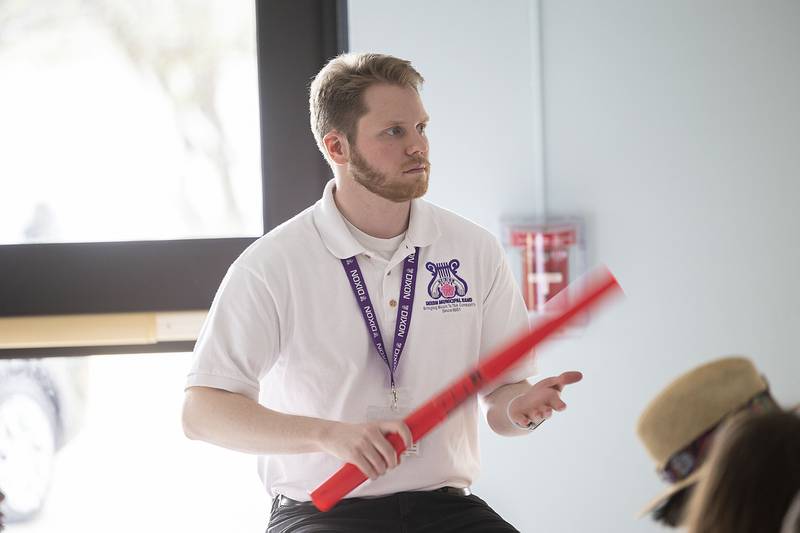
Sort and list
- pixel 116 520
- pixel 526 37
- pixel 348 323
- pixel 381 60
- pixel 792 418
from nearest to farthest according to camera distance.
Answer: pixel 792 418 → pixel 348 323 → pixel 381 60 → pixel 526 37 → pixel 116 520

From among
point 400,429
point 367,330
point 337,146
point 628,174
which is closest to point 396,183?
point 337,146

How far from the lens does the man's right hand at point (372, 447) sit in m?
1.58

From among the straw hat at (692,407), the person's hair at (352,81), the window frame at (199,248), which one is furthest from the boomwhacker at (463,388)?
the window frame at (199,248)

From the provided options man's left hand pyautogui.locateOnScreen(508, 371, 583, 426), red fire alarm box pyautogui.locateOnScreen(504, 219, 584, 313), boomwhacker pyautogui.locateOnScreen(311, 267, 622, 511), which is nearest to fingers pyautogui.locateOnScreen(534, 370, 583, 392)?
man's left hand pyautogui.locateOnScreen(508, 371, 583, 426)

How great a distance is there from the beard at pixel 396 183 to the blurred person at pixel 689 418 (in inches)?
42.2

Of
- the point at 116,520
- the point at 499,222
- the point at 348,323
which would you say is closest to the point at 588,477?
the point at 499,222

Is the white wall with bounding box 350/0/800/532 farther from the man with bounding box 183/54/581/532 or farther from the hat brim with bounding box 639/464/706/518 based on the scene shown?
the hat brim with bounding box 639/464/706/518

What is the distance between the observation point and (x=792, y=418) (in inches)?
33.0

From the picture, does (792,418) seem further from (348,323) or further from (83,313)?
(83,313)

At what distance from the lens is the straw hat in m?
0.97

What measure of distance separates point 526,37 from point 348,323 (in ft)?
3.70

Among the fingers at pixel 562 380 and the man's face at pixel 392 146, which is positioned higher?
the man's face at pixel 392 146

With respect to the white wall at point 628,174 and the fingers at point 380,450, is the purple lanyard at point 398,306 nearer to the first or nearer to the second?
the fingers at point 380,450

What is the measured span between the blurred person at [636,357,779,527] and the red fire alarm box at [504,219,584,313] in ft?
4.90
